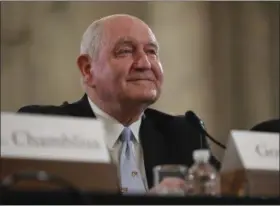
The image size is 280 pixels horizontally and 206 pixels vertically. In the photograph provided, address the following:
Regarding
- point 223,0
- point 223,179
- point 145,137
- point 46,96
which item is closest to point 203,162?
point 223,179

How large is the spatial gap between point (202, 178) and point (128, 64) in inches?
28.6

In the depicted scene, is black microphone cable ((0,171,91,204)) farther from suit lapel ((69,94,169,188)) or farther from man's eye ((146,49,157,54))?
man's eye ((146,49,157,54))

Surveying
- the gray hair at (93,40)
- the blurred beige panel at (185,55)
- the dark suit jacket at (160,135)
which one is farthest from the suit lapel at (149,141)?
the blurred beige panel at (185,55)

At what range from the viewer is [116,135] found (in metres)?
1.57

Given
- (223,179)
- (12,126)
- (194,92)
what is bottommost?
(194,92)

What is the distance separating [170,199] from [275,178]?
7.4 inches

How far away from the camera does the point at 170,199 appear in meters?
0.86

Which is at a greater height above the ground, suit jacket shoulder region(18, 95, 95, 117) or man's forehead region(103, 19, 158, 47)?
man's forehead region(103, 19, 158, 47)

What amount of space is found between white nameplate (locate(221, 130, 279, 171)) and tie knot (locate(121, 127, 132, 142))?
1.85ft

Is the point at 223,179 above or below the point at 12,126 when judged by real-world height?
below

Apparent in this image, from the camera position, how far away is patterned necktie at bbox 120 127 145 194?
1.37 meters

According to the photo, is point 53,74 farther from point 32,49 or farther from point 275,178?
point 275,178

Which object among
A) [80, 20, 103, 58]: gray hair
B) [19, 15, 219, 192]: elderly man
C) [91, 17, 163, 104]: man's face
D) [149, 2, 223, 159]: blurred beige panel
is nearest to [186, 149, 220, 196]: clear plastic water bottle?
[19, 15, 219, 192]: elderly man

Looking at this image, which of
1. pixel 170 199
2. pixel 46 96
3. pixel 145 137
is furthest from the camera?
pixel 46 96
